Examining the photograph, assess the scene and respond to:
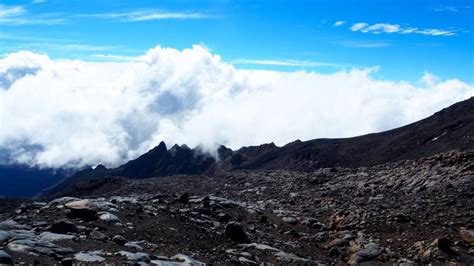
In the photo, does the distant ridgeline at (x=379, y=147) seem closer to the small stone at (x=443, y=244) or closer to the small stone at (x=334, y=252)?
the small stone at (x=443, y=244)

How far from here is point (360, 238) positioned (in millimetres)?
19062

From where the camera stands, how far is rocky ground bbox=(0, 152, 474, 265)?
14.1 meters

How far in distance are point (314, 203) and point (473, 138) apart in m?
34.2

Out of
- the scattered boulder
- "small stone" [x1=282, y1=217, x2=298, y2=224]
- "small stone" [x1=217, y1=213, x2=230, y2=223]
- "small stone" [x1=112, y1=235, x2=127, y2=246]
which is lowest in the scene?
the scattered boulder

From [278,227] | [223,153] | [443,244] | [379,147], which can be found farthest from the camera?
[223,153]

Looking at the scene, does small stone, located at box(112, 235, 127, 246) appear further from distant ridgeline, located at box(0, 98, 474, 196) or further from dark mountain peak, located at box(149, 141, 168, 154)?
dark mountain peak, located at box(149, 141, 168, 154)

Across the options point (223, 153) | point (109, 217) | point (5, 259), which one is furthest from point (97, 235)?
point (223, 153)

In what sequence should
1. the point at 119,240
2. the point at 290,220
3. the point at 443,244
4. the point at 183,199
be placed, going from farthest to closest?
the point at 183,199, the point at 290,220, the point at 443,244, the point at 119,240

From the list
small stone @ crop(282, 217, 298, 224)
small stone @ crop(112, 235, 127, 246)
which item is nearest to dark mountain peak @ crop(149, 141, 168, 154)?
small stone @ crop(282, 217, 298, 224)

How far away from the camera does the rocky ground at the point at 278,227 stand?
14.1m

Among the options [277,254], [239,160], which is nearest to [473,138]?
[277,254]

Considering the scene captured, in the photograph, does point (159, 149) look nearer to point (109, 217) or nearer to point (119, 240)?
point (109, 217)

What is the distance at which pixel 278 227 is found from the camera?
2177cm

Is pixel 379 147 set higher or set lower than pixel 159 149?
lower
